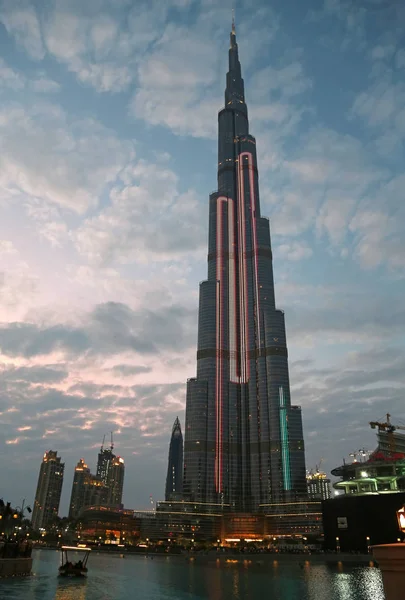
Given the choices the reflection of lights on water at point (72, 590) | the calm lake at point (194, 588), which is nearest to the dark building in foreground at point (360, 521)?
the calm lake at point (194, 588)

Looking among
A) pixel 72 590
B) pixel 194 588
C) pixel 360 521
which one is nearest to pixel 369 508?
pixel 360 521

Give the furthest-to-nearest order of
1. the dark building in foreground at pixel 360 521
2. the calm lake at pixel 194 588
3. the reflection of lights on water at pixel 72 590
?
the dark building in foreground at pixel 360 521
the calm lake at pixel 194 588
the reflection of lights on water at pixel 72 590

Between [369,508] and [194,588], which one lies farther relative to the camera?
[369,508]

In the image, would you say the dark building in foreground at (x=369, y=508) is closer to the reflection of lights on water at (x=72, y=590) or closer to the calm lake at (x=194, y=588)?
the calm lake at (x=194, y=588)

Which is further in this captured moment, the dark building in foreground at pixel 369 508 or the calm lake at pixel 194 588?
the dark building in foreground at pixel 369 508

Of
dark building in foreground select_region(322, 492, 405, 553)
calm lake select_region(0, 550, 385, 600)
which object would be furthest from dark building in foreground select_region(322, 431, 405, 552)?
calm lake select_region(0, 550, 385, 600)

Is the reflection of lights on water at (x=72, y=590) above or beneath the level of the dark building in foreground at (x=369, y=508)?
beneath

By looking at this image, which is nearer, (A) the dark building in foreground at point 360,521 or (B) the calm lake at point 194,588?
(B) the calm lake at point 194,588

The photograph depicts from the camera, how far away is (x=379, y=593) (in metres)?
74.5

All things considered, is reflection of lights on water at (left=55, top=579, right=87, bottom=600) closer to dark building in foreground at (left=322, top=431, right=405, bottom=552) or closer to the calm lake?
the calm lake

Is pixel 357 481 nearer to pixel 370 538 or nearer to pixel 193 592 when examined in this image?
pixel 370 538

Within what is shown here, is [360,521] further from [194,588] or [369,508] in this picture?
[194,588]

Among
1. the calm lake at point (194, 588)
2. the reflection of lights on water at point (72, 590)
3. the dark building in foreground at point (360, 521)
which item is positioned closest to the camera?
the reflection of lights on water at point (72, 590)

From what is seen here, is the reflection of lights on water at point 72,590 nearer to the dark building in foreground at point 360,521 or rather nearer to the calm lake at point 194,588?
the calm lake at point 194,588
